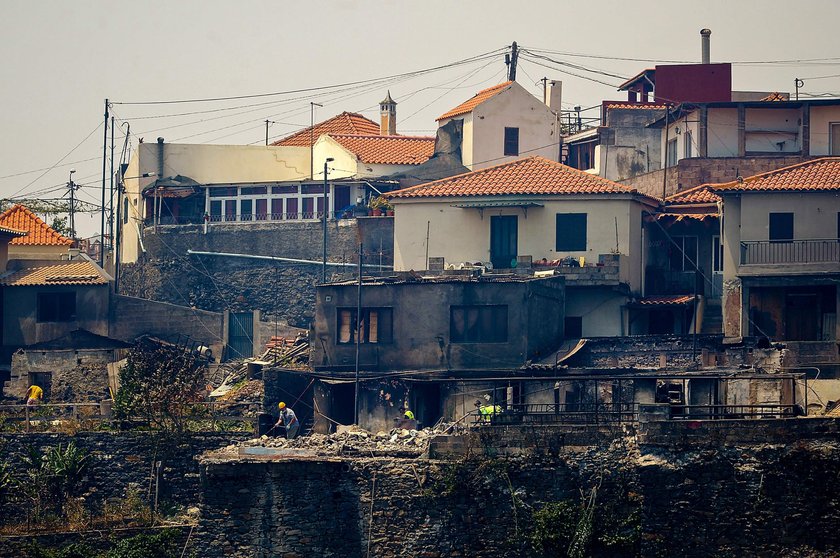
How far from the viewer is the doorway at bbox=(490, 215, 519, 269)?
56.8 metres

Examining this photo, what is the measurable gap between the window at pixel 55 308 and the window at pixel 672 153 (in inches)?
850

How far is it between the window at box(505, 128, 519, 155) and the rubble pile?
2575cm

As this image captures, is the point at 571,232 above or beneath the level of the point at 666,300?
above

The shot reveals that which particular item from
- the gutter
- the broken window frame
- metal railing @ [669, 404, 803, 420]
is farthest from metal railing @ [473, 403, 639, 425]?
the gutter

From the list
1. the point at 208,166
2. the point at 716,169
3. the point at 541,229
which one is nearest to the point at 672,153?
the point at 716,169

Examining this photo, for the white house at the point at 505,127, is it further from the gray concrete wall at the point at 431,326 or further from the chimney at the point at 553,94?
the gray concrete wall at the point at 431,326

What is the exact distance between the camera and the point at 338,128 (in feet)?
248

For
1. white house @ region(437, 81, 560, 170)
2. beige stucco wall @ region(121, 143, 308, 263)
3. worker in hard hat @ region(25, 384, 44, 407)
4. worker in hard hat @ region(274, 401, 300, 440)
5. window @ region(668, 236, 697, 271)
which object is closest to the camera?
worker in hard hat @ region(274, 401, 300, 440)

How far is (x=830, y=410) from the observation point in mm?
42938

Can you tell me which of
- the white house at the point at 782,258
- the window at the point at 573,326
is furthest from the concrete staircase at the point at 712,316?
the window at the point at 573,326

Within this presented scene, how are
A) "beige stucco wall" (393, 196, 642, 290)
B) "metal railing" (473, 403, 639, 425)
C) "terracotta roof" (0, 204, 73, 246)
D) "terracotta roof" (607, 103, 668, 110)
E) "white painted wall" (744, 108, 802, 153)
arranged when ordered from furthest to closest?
1. "terracotta roof" (607, 103, 668, 110)
2. "terracotta roof" (0, 204, 73, 246)
3. "white painted wall" (744, 108, 802, 153)
4. "beige stucco wall" (393, 196, 642, 290)
5. "metal railing" (473, 403, 639, 425)

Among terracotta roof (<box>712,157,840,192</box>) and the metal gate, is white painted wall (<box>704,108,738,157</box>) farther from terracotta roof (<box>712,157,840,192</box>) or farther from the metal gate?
the metal gate

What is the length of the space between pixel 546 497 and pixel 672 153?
94.1 feet

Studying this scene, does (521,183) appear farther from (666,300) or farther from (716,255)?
(716,255)
